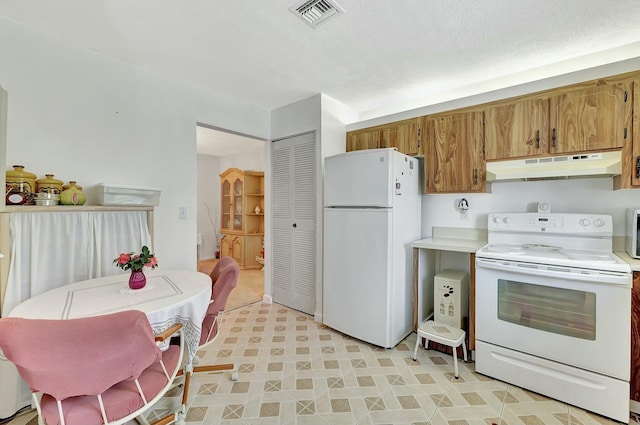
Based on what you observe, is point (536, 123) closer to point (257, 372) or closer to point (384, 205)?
point (384, 205)

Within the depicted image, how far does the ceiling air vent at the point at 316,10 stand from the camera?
1666 mm

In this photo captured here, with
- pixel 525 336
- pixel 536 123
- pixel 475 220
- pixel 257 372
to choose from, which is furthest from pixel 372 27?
pixel 257 372

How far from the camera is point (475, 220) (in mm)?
2723

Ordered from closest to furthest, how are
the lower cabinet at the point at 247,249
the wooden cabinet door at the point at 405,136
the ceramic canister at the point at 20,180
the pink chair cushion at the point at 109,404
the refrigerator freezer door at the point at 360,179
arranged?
the pink chair cushion at the point at 109,404 < the ceramic canister at the point at 20,180 < the refrigerator freezer door at the point at 360,179 < the wooden cabinet door at the point at 405,136 < the lower cabinet at the point at 247,249

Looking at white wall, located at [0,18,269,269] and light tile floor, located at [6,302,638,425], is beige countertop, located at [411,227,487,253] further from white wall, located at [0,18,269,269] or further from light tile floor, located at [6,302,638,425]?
white wall, located at [0,18,269,269]

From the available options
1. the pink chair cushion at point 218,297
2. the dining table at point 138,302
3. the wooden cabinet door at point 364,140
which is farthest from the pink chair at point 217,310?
the wooden cabinet door at point 364,140

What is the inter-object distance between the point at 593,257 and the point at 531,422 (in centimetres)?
115

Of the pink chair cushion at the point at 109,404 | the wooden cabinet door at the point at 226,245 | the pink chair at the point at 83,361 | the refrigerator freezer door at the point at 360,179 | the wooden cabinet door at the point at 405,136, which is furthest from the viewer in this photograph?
the wooden cabinet door at the point at 226,245

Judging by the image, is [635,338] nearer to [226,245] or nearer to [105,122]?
[105,122]

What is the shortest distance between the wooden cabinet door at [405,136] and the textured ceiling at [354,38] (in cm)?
41

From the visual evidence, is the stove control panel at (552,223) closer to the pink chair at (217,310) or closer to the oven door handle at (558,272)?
the oven door handle at (558,272)

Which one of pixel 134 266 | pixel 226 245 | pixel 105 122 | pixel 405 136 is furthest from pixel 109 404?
pixel 226 245

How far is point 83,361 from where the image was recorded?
1.01 m

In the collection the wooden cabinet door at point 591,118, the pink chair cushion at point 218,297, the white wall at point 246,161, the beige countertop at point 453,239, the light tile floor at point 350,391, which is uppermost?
the white wall at point 246,161
